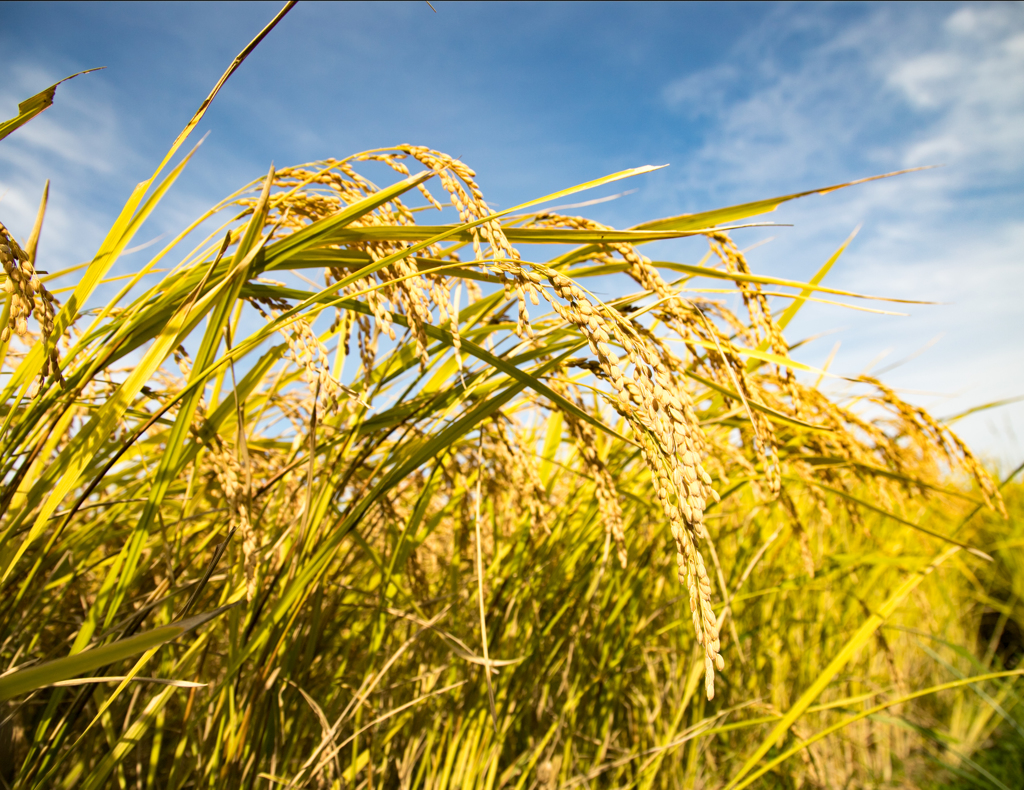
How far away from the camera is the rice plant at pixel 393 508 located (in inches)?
34.9

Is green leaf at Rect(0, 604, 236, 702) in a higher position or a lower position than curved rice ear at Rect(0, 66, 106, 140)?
lower

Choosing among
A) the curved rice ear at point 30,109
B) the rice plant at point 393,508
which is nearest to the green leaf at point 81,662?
the rice plant at point 393,508

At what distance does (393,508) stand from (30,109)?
3.48 ft

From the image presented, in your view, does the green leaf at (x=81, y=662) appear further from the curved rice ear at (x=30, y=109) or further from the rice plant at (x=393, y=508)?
the curved rice ear at (x=30, y=109)

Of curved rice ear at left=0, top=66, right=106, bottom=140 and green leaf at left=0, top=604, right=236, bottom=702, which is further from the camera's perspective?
curved rice ear at left=0, top=66, right=106, bottom=140

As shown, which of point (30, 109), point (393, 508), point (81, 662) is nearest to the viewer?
point (81, 662)

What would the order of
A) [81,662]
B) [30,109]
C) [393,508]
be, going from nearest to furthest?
[81,662]
[30,109]
[393,508]

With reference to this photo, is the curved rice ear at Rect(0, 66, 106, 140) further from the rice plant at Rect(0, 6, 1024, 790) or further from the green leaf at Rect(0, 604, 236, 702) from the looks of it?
the green leaf at Rect(0, 604, 236, 702)

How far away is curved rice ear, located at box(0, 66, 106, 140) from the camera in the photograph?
78cm

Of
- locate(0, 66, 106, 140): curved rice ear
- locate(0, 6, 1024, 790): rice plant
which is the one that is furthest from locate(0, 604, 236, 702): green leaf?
locate(0, 66, 106, 140): curved rice ear

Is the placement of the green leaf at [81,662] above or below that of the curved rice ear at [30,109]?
below

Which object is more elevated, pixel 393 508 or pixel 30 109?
pixel 30 109

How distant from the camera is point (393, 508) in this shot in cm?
148

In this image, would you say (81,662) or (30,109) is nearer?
(81,662)
